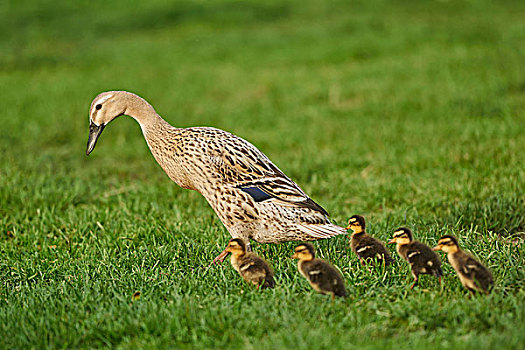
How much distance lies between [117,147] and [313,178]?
12.4ft

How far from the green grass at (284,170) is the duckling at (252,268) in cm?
13

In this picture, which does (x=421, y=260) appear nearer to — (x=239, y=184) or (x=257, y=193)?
(x=257, y=193)

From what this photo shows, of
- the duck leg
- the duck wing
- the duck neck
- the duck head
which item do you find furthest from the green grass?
the duck neck

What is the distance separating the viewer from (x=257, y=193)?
4621 mm

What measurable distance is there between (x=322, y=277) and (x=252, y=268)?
1.76 feet

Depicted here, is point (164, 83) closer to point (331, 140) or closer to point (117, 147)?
point (117, 147)

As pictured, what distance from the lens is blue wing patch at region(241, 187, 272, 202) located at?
15.1 feet

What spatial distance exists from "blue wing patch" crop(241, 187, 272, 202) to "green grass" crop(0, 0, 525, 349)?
20.7 inches

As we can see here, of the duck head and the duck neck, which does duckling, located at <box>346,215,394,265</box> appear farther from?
the duck neck

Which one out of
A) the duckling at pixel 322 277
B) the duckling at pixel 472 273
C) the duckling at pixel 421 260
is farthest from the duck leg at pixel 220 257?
the duckling at pixel 472 273

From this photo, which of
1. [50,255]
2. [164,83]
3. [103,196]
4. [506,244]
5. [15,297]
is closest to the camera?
[15,297]

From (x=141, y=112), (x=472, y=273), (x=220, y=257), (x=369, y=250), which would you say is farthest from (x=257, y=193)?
(x=472, y=273)

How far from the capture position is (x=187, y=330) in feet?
11.7

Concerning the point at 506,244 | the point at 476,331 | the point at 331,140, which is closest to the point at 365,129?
the point at 331,140
